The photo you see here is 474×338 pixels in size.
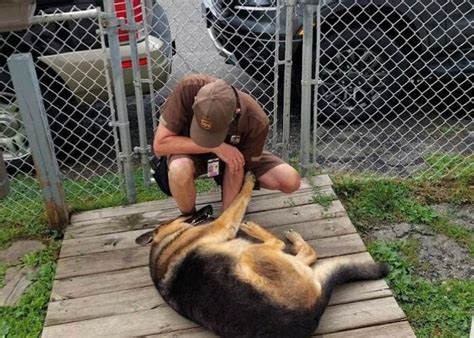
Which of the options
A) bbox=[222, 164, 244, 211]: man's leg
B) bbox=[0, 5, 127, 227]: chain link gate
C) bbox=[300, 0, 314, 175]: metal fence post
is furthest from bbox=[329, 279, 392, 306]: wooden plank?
bbox=[0, 5, 127, 227]: chain link gate

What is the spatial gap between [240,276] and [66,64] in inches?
86.4

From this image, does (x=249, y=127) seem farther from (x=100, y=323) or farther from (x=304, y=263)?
(x=100, y=323)

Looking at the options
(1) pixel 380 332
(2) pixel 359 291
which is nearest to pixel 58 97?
(2) pixel 359 291

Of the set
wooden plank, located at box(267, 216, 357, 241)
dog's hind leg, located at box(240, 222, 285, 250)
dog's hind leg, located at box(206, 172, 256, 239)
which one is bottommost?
wooden plank, located at box(267, 216, 357, 241)

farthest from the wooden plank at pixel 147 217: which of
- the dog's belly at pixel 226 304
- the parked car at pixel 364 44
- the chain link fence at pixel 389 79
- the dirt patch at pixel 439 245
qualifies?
the parked car at pixel 364 44

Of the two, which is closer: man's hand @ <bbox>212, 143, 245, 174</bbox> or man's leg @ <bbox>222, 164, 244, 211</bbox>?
man's hand @ <bbox>212, 143, 245, 174</bbox>

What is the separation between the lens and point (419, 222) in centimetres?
367

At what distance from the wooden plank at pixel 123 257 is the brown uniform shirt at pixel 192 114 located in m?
0.73

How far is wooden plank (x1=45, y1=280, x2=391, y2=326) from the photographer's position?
2.93 m

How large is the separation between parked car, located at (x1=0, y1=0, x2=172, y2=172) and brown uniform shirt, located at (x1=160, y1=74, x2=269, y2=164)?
0.93 metres

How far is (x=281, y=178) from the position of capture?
343cm

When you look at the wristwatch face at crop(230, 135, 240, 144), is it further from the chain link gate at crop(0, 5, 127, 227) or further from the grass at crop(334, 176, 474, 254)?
the grass at crop(334, 176, 474, 254)

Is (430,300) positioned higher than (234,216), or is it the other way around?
(234,216)

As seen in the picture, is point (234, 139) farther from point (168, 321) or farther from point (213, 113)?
point (168, 321)
